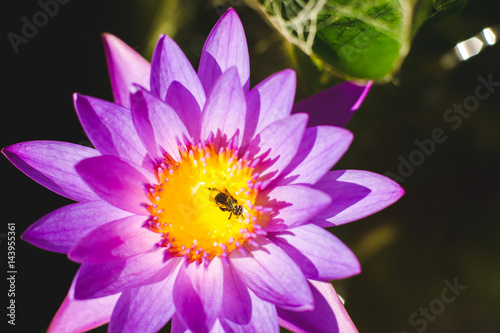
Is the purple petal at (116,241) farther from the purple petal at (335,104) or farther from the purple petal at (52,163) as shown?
the purple petal at (335,104)

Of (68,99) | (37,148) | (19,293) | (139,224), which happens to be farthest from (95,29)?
(19,293)

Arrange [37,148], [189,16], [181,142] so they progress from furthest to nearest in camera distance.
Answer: [189,16] → [181,142] → [37,148]

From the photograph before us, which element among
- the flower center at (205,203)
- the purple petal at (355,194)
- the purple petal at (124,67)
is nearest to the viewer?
the purple petal at (355,194)

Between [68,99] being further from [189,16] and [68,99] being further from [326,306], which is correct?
[326,306]

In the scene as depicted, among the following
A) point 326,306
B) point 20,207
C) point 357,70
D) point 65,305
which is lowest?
point 326,306

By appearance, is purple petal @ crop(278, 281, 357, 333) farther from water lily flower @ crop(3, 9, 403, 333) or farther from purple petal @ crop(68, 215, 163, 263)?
purple petal @ crop(68, 215, 163, 263)

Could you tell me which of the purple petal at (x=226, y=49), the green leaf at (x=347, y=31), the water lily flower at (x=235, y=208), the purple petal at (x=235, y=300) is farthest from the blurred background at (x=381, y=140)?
the purple petal at (x=235, y=300)
